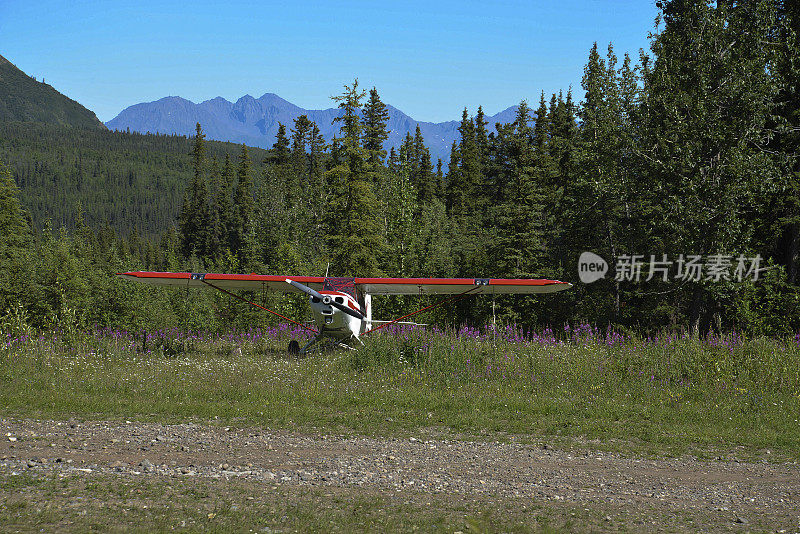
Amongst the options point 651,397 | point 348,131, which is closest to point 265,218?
point 348,131

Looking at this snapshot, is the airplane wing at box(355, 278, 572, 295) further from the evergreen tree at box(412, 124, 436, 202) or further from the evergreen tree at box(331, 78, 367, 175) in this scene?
the evergreen tree at box(412, 124, 436, 202)

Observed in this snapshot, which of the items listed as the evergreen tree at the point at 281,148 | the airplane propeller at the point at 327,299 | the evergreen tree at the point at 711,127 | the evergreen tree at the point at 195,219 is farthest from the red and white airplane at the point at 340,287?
the evergreen tree at the point at 195,219

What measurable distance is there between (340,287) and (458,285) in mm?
3175

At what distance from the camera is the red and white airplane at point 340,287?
48.5 ft

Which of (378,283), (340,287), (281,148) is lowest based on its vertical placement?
(340,287)

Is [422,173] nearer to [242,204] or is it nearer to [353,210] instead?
[242,204]

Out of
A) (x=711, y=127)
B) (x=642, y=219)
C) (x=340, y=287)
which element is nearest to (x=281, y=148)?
(x=642, y=219)

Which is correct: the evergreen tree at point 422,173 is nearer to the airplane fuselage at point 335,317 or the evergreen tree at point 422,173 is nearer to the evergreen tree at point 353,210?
the evergreen tree at point 353,210

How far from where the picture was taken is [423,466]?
22.7ft

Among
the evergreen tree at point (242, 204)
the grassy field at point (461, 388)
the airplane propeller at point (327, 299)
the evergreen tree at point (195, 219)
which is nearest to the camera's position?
the grassy field at point (461, 388)

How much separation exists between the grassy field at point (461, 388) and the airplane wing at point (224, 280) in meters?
2.00

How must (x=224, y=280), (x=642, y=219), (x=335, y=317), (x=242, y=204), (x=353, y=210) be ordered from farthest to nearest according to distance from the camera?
(x=242, y=204)
(x=353, y=210)
(x=642, y=219)
(x=224, y=280)
(x=335, y=317)

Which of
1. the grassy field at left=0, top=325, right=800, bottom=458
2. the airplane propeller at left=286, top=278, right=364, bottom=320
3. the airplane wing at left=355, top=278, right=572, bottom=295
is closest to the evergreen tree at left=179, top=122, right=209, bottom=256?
the airplane wing at left=355, top=278, right=572, bottom=295

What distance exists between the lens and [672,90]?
1662cm
